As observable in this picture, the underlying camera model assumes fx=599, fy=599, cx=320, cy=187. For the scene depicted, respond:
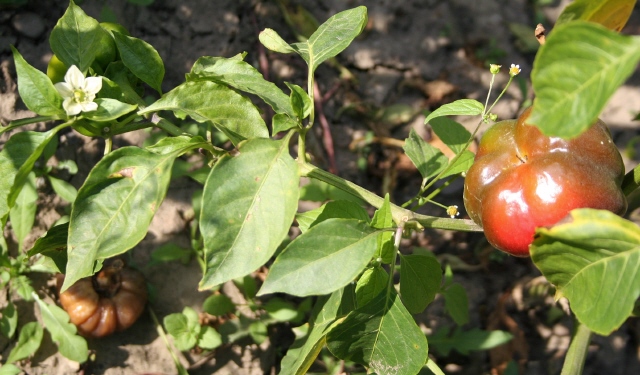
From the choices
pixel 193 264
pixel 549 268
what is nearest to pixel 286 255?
pixel 549 268

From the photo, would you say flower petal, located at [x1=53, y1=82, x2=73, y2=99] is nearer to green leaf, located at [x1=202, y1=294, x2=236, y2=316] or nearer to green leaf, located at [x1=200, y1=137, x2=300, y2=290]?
green leaf, located at [x1=200, y1=137, x2=300, y2=290]

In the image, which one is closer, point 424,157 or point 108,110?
point 108,110

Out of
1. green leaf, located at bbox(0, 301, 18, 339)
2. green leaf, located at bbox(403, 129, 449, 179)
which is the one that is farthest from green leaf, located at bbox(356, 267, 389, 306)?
green leaf, located at bbox(0, 301, 18, 339)

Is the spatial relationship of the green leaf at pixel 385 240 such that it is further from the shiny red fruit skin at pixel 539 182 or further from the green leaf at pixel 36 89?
the green leaf at pixel 36 89

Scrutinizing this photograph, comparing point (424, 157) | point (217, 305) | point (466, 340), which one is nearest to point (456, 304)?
point (466, 340)

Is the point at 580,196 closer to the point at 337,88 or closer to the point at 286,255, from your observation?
the point at 286,255

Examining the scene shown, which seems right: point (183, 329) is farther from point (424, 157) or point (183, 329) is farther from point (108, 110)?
point (108, 110)
